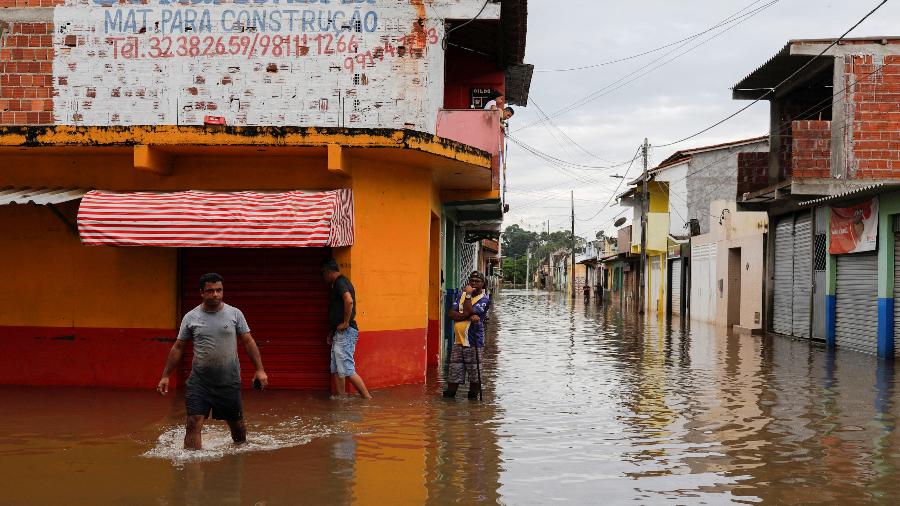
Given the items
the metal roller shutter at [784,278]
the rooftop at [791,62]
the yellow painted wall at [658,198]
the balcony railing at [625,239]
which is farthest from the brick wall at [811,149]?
the balcony railing at [625,239]

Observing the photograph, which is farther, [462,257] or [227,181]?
[462,257]

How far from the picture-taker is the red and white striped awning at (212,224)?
10.3 m

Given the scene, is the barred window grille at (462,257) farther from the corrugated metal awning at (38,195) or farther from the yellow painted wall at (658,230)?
the yellow painted wall at (658,230)

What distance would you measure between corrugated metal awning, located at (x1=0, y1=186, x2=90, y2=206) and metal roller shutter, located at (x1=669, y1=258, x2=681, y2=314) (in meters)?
31.7

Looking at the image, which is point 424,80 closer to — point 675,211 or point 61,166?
point 61,166

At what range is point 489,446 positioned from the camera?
25.8ft

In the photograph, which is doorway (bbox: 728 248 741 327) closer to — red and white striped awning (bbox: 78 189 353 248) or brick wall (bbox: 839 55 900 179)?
brick wall (bbox: 839 55 900 179)

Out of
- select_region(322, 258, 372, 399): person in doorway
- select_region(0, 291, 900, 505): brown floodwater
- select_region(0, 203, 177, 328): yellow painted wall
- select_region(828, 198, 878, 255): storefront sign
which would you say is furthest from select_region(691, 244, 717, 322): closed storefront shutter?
select_region(0, 203, 177, 328): yellow painted wall

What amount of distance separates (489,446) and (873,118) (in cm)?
1585

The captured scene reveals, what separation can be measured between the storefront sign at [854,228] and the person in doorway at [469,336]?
11.3 m

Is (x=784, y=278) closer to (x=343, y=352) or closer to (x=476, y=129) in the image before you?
(x=476, y=129)

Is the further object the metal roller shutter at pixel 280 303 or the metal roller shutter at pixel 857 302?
the metal roller shutter at pixel 857 302

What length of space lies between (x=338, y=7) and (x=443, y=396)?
7.03 meters

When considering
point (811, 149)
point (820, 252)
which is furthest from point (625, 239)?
point (811, 149)
